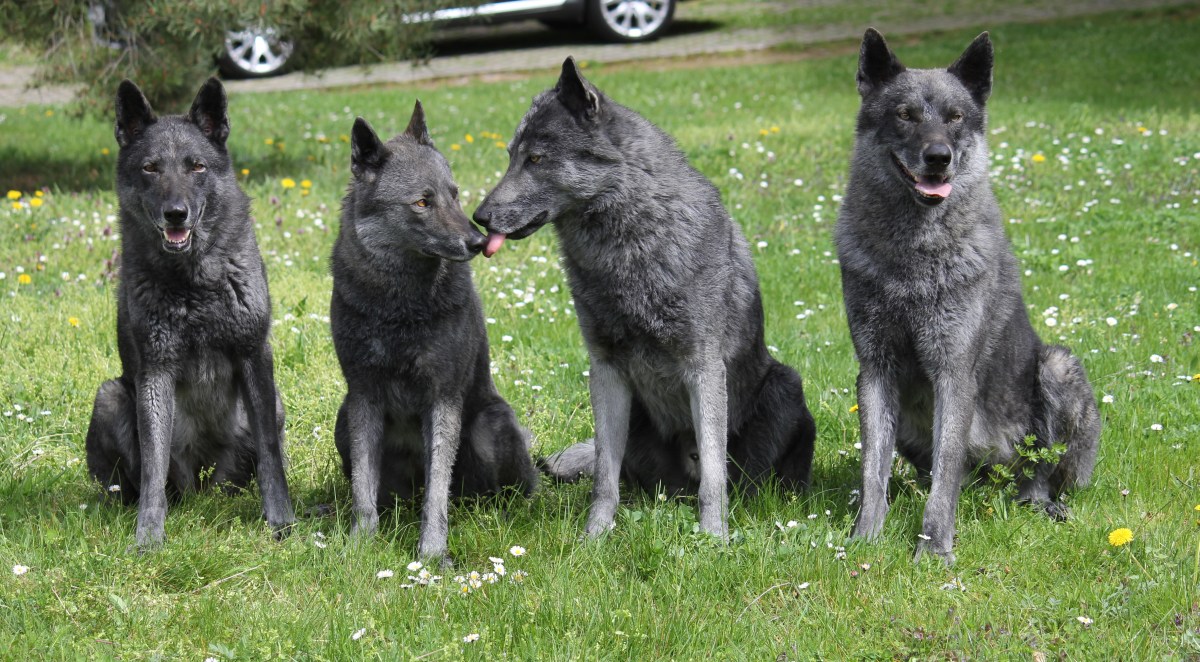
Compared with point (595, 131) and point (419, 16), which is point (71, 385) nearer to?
point (595, 131)

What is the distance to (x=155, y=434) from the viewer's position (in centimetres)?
443

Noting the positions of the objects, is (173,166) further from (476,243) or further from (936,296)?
(936,296)

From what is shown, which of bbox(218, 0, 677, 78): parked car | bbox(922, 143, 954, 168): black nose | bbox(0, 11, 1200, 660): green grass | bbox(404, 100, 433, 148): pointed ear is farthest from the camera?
bbox(218, 0, 677, 78): parked car

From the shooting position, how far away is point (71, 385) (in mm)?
5773

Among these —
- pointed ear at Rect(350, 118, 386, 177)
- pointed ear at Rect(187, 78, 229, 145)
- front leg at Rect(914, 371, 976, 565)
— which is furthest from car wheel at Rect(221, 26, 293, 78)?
front leg at Rect(914, 371, 976, 565)

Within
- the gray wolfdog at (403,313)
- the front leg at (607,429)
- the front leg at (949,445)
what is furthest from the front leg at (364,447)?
the front leg at (949,445)

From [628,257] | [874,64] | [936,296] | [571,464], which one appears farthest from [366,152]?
[936,296]

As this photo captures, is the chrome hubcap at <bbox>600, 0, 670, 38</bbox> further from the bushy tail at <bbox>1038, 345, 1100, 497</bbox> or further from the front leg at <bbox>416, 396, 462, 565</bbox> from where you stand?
the front leg at <bbox>416, 396, 462, 565</bbox>

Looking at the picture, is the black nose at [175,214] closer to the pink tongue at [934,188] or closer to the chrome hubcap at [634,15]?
the pink tongue at [934,188]

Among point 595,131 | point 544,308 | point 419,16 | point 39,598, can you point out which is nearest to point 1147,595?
point 595,131

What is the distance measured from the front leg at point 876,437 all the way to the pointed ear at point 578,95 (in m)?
1.42

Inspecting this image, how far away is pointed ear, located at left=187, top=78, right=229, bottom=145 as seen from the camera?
4.57 meters

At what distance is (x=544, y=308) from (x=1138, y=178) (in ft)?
16.8

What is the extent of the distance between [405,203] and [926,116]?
197 centimetres
